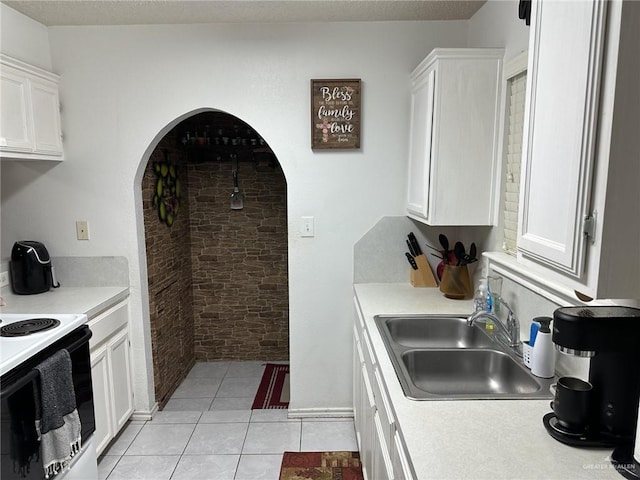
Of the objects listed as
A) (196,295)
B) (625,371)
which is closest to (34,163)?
(196,295)

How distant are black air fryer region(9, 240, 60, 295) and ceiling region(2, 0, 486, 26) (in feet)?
4.31

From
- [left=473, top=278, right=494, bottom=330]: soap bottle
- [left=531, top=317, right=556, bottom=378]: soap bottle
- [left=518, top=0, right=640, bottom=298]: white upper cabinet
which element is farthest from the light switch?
[left=518, top=0, right=640, bottom=298]: white upper cabinet

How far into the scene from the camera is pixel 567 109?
997mm

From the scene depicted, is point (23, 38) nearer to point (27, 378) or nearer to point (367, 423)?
point (27, 378)

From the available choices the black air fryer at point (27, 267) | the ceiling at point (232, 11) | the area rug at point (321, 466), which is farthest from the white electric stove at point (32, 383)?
the ceiling at point (232, 11)

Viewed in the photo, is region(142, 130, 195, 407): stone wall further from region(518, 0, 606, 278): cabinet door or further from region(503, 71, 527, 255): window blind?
region(518, 0, 606, 278): cabinet door

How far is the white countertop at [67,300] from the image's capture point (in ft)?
7.58

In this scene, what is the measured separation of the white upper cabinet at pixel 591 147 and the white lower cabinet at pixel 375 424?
2.20 ft

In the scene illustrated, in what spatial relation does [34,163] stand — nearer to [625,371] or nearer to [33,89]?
[33,89]

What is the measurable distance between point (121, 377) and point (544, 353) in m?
2.36

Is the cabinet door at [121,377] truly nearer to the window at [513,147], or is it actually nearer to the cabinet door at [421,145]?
the cabinet door at [421,145]

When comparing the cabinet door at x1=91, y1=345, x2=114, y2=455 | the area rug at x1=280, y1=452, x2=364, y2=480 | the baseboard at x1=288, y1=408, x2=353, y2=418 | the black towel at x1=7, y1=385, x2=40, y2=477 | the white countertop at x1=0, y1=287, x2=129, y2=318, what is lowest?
the area rug at x1=280, y1=452, x2=364, y2=480

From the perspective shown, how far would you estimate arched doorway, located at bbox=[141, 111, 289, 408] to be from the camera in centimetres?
363

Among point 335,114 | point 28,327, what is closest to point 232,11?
point 335,114
